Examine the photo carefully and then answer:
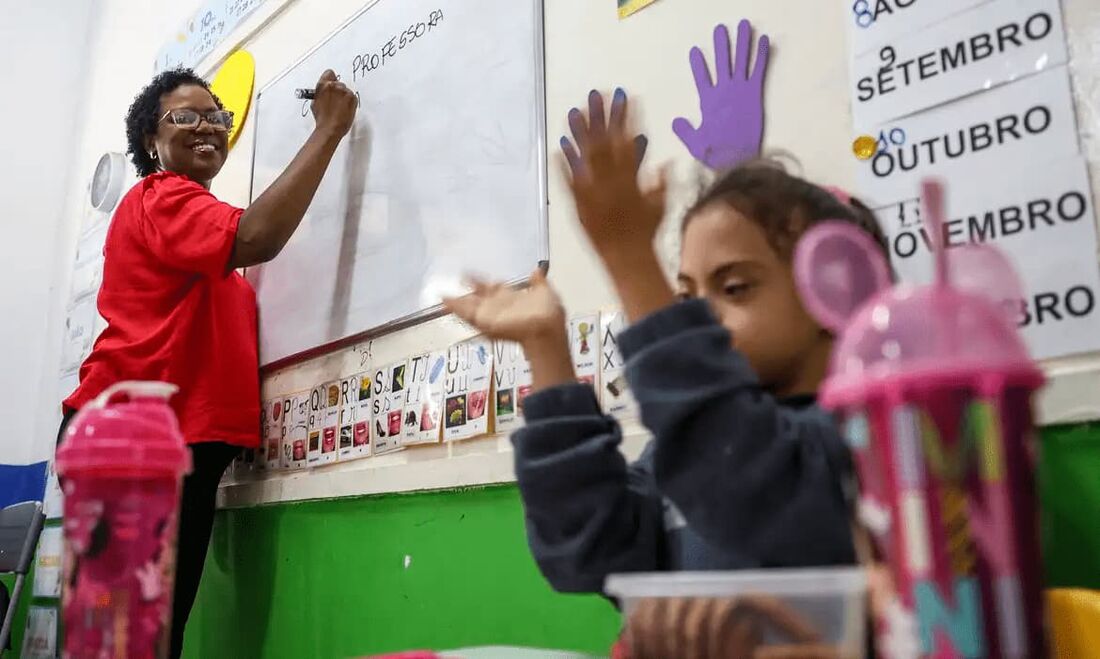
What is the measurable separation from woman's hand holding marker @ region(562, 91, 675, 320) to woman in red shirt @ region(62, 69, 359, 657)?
104cm

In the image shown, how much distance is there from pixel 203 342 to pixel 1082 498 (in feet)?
4.79

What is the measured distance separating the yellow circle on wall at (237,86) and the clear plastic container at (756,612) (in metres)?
1.93

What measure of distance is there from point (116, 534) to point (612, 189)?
43 cm

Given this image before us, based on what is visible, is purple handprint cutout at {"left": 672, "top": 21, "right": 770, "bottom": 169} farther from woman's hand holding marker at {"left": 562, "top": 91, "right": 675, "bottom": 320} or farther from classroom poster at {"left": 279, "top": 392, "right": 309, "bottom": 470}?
classroom poster at {"left": 279, "top": 392, "right": 309, "bottom": 470}

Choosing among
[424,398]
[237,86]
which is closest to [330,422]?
[424,398]

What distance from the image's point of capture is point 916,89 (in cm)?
85

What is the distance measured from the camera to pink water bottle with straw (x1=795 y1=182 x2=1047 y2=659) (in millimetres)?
321

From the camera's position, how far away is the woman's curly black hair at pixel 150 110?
1871mm

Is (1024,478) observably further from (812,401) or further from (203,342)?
(203,342)

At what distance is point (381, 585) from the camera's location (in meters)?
1.39

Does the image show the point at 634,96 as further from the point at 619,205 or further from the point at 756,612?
the point at 756,612

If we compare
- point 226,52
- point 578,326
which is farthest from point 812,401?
point 226,52

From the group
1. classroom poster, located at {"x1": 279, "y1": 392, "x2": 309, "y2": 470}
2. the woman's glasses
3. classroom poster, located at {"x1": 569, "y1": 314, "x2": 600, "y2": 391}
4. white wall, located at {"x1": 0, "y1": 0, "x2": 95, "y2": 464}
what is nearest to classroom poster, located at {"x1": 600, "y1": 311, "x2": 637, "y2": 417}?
classroom poster, located at {"x1": 569, "y1": 314, "x2": 600, "y2": 391}

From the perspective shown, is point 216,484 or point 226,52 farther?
point 226,52
